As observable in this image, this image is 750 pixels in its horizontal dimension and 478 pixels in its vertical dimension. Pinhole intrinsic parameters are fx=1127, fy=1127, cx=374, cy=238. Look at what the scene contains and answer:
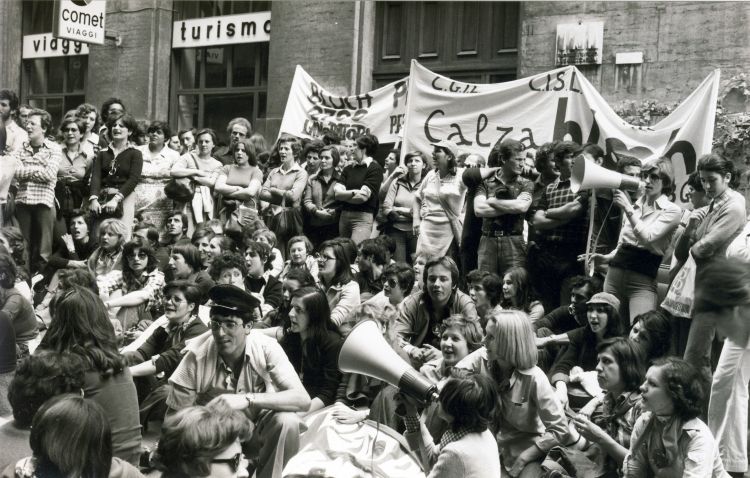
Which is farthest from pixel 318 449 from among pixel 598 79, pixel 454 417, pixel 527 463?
pixel 598 79

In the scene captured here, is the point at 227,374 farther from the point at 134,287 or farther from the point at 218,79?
the point at 218,79

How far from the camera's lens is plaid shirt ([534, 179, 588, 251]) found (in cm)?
888

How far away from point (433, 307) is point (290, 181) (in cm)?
365

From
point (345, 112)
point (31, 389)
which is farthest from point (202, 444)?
point (345, 112)

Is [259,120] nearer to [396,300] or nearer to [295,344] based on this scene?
[396,300]

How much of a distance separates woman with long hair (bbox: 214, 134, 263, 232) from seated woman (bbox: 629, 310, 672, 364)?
202 inches

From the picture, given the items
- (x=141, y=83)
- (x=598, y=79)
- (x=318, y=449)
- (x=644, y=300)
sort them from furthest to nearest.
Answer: (x=141, y=83)
(x=598, y=79)
(x=644, y=300)
(x=318, y=449)

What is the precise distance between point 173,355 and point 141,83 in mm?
11724

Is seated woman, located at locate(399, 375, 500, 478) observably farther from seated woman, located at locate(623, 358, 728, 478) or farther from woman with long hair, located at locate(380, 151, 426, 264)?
woman with long hair, located at locate(380, 151, 426, 264)

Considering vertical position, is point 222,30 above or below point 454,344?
above

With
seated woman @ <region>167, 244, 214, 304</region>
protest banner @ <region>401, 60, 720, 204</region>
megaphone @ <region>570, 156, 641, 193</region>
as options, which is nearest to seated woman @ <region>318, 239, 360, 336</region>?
seated woman @ <region>167, 244, 214, 304</region>

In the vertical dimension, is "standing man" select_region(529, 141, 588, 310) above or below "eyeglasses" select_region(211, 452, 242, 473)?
above

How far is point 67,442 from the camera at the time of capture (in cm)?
400

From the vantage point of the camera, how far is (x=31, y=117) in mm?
11281
